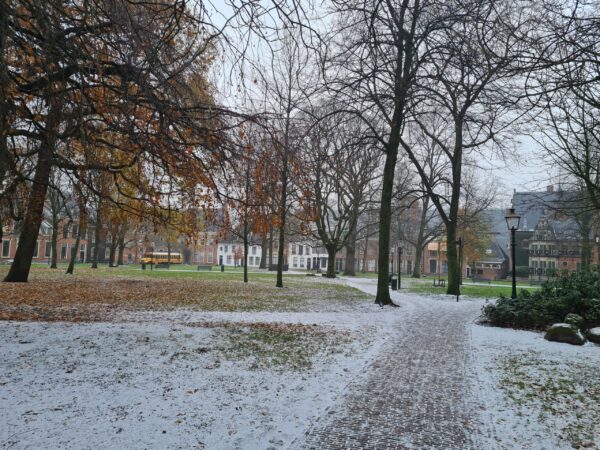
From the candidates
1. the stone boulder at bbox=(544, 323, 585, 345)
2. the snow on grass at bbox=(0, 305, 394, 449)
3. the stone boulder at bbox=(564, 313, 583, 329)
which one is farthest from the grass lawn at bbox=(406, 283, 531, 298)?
the snow on grass at bbox=(0, 305, 394, 449)

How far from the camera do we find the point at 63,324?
917cm

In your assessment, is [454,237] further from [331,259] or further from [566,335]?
[331,259]

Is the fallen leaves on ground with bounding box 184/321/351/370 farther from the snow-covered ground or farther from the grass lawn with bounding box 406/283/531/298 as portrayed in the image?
the grass lawn with bounding box 406/283/531/298

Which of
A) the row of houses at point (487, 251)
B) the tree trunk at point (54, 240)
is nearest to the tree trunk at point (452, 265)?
the tree trunk at point (54, 240)

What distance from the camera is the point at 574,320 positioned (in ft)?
36.6

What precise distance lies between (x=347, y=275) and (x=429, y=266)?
3784 centimetres

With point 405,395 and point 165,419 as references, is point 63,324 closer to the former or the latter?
point 165,419

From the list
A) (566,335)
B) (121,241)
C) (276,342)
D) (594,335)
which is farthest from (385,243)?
(121,241)

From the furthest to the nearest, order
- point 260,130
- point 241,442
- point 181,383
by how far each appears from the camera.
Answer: point 260,130, point 181,383, point 241,442

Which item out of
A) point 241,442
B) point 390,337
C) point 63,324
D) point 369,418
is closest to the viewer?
point 241,442

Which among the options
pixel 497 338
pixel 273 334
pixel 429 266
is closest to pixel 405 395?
pixel 273 334

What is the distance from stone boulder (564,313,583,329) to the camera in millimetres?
11116

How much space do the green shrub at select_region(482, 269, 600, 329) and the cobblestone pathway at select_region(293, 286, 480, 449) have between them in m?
3.40

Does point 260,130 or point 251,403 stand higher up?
point 260,130
